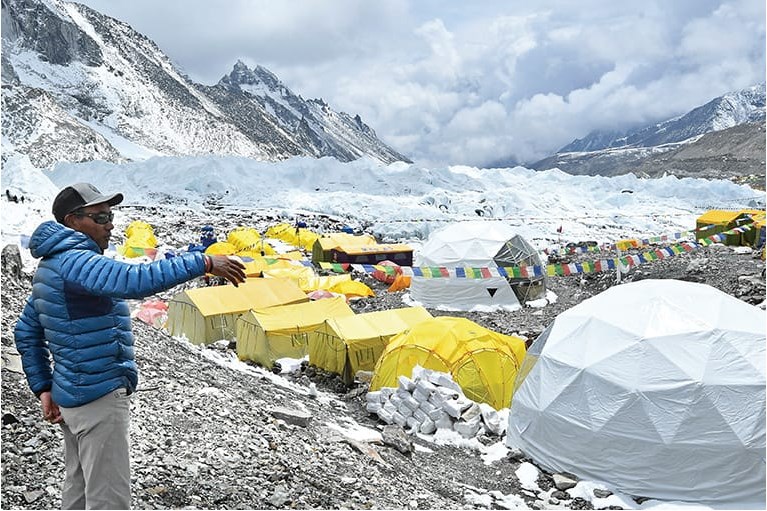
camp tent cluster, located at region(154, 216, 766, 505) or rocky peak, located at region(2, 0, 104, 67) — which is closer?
camp tent cluster, located at region(154, 216, 766, 505)

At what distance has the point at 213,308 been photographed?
16.8 meters

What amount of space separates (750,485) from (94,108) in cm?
14250

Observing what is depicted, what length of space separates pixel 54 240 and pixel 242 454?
11.0ft

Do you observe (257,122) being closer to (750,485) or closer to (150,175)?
(150,175)

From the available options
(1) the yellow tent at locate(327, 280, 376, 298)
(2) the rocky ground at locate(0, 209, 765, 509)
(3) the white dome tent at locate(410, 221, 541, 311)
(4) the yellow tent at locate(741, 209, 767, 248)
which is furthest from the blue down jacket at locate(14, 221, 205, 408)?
(4) the yellow tent at locate(741, 209, 767, 248)

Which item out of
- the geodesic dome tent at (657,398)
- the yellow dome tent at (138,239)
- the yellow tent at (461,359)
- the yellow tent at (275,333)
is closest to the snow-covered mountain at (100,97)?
the yellow dome tent at (138,239)

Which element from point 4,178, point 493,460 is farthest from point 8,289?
point 4,178

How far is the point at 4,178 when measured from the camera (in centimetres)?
4178

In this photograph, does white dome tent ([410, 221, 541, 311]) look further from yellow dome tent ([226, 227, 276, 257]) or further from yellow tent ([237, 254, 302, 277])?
yellow dome tent ([226, 227, 276, 257])

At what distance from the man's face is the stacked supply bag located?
24.3 ft

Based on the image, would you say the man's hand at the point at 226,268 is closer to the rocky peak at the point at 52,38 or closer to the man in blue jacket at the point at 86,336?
the man in blue jacket at the point at 86,336

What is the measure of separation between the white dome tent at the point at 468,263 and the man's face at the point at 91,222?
19.0 meters

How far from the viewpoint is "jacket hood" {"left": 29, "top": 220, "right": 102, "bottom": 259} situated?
3021 mm

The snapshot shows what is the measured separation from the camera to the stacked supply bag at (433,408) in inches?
384
